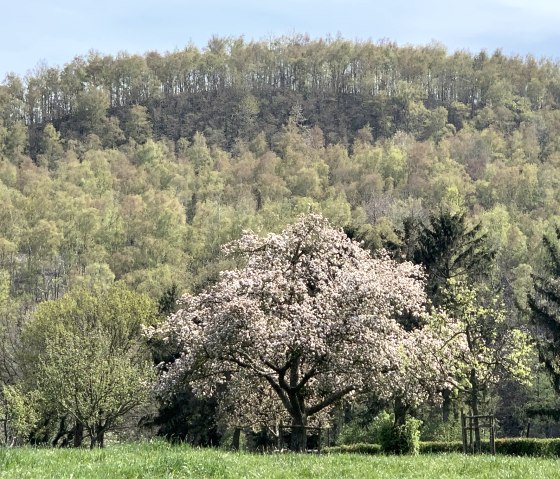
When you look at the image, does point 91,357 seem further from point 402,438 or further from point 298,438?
point 402,438

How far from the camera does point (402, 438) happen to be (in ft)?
97.8

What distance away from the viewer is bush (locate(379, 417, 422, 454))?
29578mm

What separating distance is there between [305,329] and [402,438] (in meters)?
5.58

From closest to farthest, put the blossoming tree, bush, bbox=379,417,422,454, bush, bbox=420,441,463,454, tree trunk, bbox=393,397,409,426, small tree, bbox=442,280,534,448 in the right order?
the blossoming tree < small tree, bbox=442,280,534,448 < bush, bbox=379,417,422,454 < tree trunk, bbox=393,397,409,426 < bush, bbox=420,441,463,454

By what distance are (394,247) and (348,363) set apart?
3213cm

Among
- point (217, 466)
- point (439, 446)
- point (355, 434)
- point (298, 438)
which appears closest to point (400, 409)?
point (439, 446)

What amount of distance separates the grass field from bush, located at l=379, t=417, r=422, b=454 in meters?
12.6

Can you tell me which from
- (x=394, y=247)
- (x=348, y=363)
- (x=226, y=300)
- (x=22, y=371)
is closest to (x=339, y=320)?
(x=348, y=363)

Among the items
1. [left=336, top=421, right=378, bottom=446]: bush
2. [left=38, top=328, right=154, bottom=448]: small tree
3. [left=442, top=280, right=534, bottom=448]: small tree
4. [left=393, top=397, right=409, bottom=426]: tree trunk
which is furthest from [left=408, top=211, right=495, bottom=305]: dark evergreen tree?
[left=442, top=280, right=534, bottom=448]: small tree

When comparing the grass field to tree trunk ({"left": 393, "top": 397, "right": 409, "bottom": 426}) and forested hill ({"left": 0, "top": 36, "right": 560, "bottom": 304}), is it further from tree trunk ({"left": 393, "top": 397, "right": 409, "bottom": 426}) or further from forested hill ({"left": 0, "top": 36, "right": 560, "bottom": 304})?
forested hill ({"left": 0, "top": 36, "right": 560, "bottom": 304})

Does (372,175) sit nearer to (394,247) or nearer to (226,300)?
(394,247)

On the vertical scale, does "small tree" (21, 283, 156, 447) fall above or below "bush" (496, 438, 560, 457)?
above

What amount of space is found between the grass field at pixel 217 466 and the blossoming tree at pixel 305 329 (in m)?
11.7

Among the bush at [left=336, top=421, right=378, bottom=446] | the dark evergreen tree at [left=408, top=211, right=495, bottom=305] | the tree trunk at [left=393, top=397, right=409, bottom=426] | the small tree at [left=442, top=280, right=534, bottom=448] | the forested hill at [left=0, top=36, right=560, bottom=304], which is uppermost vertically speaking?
the forested hill at [left=0, top=36, right=560, bottom=304]
